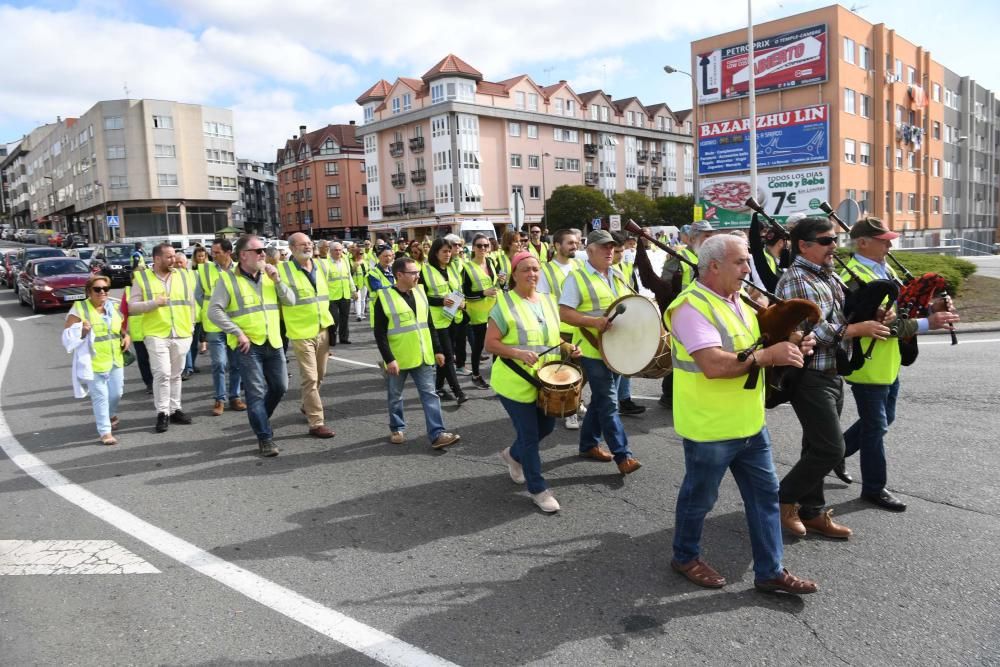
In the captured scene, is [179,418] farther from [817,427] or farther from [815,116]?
[815,116]

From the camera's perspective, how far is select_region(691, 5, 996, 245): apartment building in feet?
138

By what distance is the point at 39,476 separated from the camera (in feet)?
19.9

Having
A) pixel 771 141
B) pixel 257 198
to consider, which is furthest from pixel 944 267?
pixel 257 198

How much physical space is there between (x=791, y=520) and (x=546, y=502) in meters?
1.56

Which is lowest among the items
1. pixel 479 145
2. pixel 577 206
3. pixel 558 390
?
pixel 558 390

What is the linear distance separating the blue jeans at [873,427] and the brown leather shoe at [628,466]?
58.6 inches

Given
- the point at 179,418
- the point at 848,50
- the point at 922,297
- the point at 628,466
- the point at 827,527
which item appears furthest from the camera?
the point at 848,50

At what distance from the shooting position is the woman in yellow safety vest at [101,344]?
7.14 m

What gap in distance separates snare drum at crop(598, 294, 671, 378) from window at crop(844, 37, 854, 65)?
154 ft

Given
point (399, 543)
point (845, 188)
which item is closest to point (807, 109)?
point (845, 188)

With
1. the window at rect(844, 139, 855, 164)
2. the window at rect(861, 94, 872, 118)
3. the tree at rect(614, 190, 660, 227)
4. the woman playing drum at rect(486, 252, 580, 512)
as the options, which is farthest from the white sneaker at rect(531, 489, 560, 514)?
the tree at rect(614, 190, 660, 227)

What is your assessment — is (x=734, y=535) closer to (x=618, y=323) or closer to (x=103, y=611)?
(x=618, y=323)

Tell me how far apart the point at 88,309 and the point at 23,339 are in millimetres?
10321

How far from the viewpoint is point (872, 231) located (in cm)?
459
